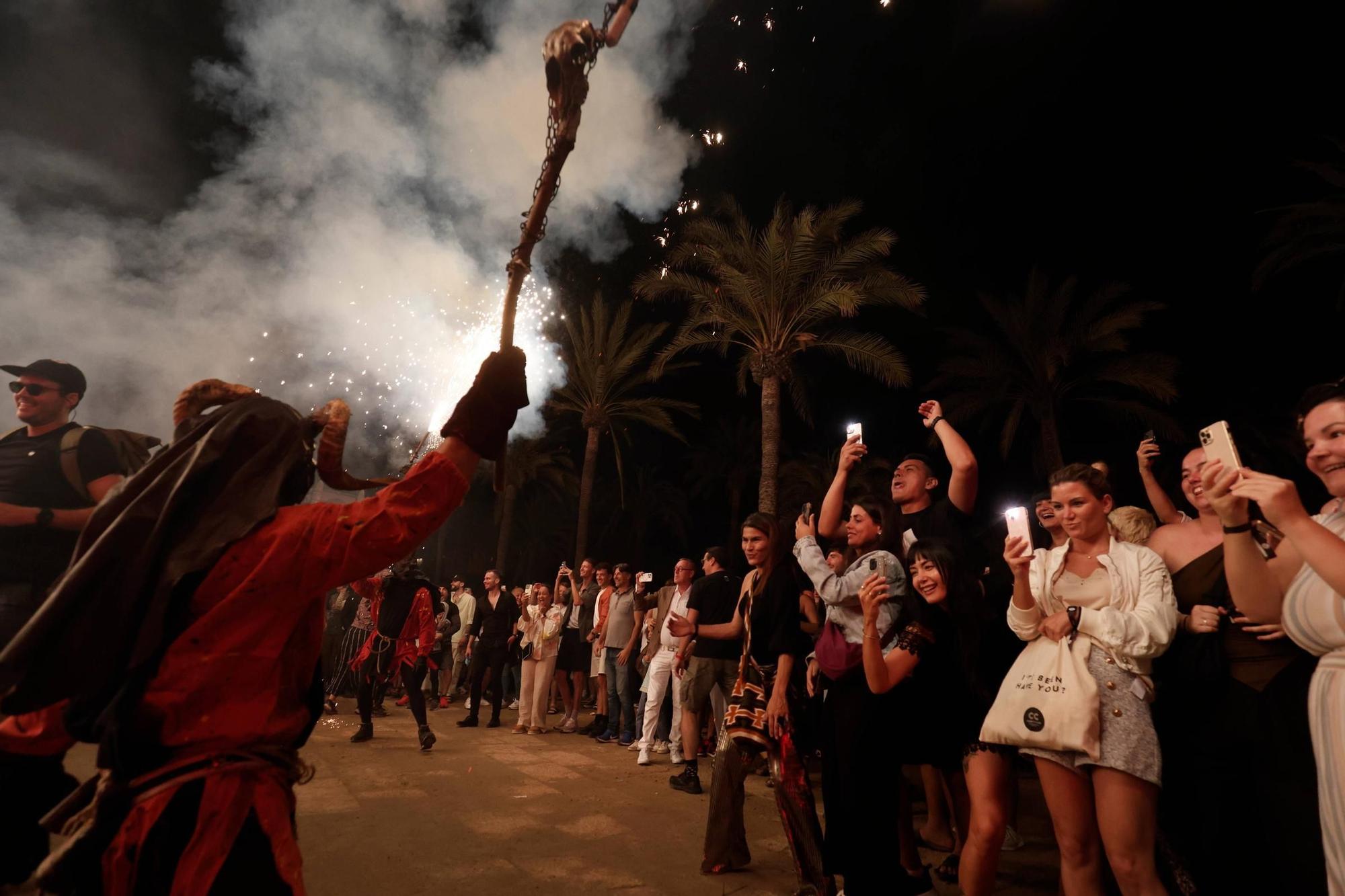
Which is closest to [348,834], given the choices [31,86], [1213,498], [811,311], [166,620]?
[166,620]

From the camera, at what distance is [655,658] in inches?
Result: 336

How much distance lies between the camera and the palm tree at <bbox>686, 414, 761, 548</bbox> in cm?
3334

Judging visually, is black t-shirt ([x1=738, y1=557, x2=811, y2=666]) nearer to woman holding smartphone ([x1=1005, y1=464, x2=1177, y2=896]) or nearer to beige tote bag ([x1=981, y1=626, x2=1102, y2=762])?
beige tote bag ([x1=981, y1=626, x2=1102, y2=762])

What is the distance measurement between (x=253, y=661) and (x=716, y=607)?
17.9ft

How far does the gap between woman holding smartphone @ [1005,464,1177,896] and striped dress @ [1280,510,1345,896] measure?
603mm

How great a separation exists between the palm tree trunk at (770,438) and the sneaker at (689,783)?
10.0 meters

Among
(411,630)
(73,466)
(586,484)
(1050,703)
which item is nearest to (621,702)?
(411,630)

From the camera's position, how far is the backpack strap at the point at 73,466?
12.0 feet

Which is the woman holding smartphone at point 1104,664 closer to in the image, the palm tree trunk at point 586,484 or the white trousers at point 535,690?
the white trousers at point 535,690

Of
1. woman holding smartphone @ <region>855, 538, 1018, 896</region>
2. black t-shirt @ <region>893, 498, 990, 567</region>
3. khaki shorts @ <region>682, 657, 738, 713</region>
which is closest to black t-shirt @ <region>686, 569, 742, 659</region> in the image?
khaki shorts @ <region>682, 657, 738, 713</region>

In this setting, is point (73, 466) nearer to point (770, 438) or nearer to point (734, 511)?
point (770, 438)

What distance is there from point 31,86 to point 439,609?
25.2ft

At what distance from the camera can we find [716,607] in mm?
6785

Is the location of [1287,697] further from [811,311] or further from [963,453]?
[811,311]
